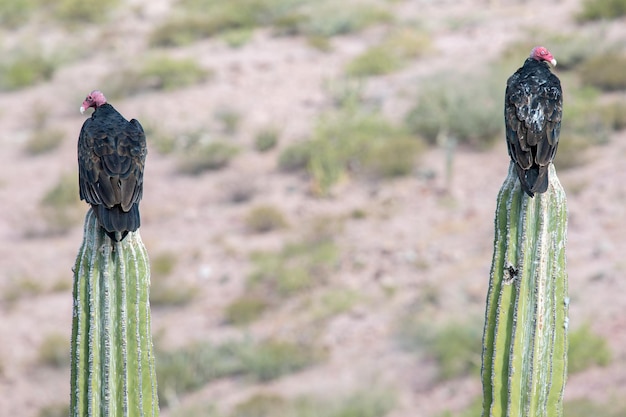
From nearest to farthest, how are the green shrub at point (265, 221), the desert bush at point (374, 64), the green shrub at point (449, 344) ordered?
the green shrub at point (449, 344), the green shrub at point (265, 221), the desert bush at point (374, 64)

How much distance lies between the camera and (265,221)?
15.7 metres

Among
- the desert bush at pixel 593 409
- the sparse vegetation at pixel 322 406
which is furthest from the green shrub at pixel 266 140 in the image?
the desert bush at pixel 593 409

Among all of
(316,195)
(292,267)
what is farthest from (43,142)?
(292,267)

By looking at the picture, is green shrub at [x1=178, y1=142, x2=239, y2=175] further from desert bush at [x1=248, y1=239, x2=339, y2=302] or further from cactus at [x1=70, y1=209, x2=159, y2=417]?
cactus at [x1=70, y1=209, x2=159, y2=417]

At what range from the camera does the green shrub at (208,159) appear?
17859 mm

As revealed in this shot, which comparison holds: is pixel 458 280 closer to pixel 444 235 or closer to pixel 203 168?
pixel 444 235

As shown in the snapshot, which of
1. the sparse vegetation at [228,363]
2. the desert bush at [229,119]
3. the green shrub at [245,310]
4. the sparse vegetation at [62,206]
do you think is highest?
the desert bush at [229,119]

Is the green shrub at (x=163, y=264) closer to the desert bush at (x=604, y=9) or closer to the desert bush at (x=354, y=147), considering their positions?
the desert bush at (x=354, y=147)

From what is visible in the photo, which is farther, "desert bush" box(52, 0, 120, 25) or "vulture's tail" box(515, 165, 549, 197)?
"desert bush" box(52, 0, 120, 25)

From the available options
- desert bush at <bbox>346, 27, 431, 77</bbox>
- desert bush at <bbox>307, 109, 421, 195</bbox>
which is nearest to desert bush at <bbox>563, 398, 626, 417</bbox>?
desert bush at <bbox>307, 109, 421, 195</bbox>

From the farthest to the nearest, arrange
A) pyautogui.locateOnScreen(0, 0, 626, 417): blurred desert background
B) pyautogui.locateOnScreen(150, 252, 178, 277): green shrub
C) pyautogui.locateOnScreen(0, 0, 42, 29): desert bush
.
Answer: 1. pyautogui.locateOnScreen(0, 0, 42, 29): desert bush
2. pyautogui.locateOnScreen(150, 252, 178, 277): green shrub
3. pyautogui.locateOnScreen(0, 0, 626, 417): blurred desert background

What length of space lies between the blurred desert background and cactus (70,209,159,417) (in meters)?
5.82

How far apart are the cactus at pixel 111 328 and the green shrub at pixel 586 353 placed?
657 centimetres

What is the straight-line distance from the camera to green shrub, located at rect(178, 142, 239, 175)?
→ 17.9 m
